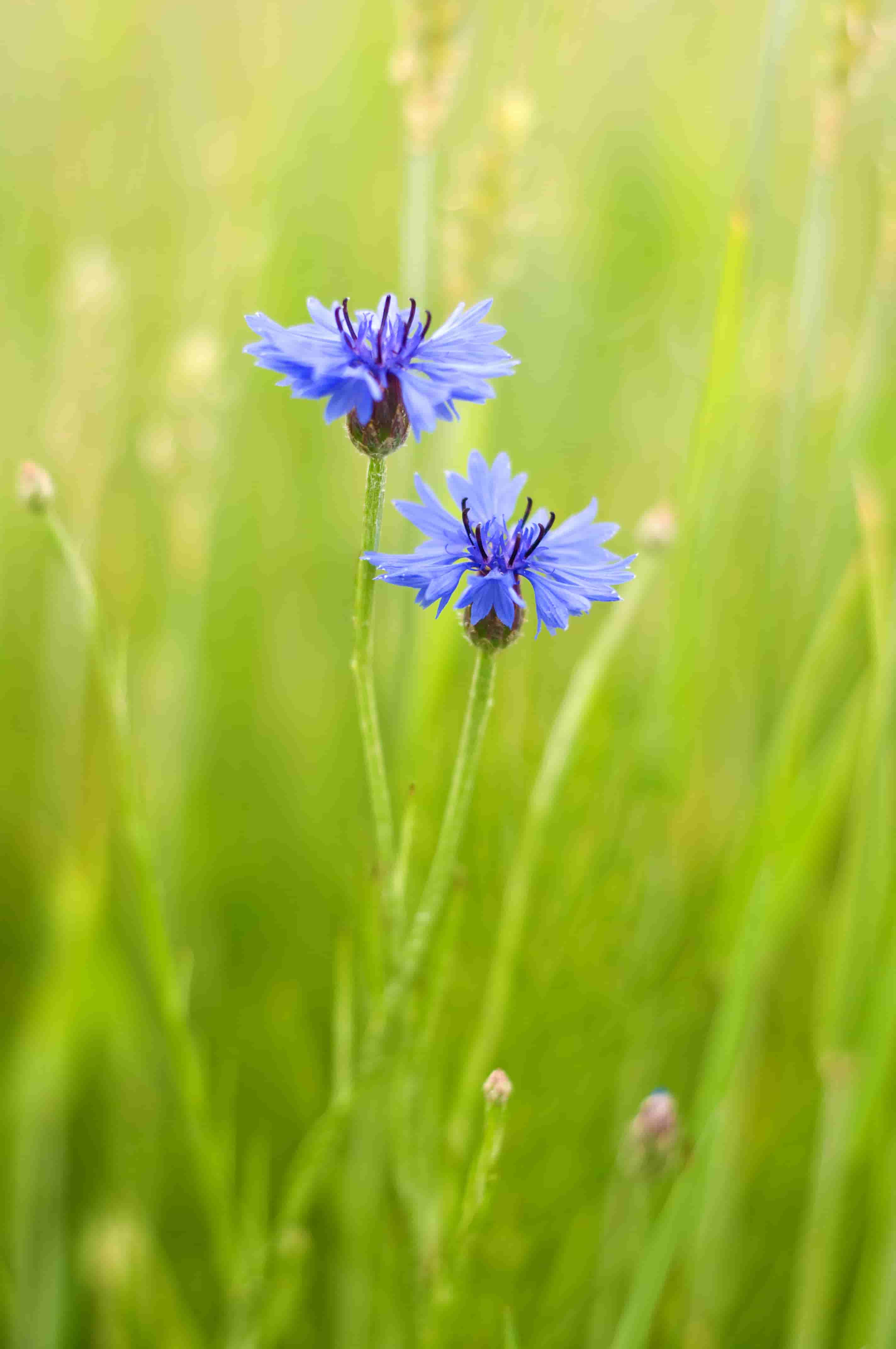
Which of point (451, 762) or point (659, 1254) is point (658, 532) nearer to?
point (451, 762)

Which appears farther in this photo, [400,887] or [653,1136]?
[653,1136]

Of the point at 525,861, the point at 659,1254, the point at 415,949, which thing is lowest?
the point at 659,1254

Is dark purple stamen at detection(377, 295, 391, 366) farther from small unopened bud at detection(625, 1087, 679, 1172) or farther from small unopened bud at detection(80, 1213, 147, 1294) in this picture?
small unopened bud at detection(80, 1213, 147, 1294)

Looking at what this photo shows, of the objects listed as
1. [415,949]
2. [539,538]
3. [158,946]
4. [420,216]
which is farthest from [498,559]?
[420,216]

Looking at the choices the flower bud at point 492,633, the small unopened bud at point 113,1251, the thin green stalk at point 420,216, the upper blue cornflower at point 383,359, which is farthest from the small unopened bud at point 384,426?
the small unopened bud at point 113,1251

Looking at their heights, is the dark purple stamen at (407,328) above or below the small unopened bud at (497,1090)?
above

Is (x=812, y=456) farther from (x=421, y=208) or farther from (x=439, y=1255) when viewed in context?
(x=439, y=1255)

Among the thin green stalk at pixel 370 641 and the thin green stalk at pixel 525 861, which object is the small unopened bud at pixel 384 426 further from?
the thin green stalk at pixel 525 861

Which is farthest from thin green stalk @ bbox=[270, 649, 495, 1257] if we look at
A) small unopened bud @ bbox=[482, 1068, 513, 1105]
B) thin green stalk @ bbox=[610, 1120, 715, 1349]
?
thin green stalk @ bbox=[610, 1120, 715, 1349]
